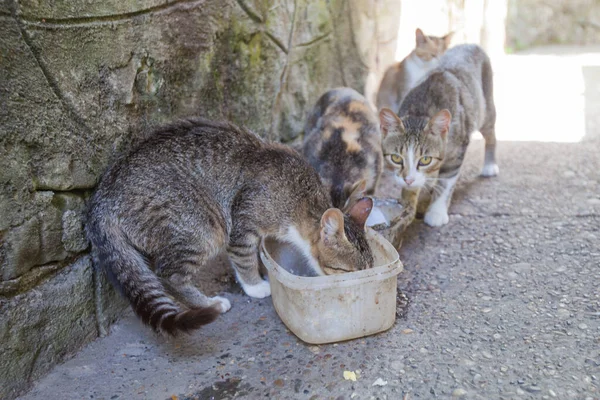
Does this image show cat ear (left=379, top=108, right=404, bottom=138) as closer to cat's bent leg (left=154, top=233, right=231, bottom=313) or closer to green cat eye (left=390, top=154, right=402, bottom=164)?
green cat eye (left=390, top=154, right=402, bottom=164)

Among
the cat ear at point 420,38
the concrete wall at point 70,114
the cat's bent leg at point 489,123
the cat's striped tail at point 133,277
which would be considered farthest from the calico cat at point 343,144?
the cat ear at point 420,38

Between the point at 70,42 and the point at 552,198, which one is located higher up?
the point at 70,42

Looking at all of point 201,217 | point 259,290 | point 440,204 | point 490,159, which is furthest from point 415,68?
point 201,217

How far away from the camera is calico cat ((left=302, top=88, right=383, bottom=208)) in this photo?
4.06 m

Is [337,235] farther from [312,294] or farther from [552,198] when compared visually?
[552,198]

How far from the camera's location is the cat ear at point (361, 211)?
10.6ft

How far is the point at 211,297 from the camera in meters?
3.56

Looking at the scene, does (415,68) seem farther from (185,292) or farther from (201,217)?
(185,292)

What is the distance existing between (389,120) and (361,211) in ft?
3.50

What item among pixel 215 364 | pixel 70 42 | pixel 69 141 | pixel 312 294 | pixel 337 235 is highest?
pixel 70 42

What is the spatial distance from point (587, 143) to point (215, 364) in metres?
4.93

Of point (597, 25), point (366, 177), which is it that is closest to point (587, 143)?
point (366, 177)

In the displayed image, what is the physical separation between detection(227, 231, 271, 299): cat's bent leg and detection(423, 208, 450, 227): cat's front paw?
1526 mm

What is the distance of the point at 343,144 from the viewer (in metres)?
4.29
